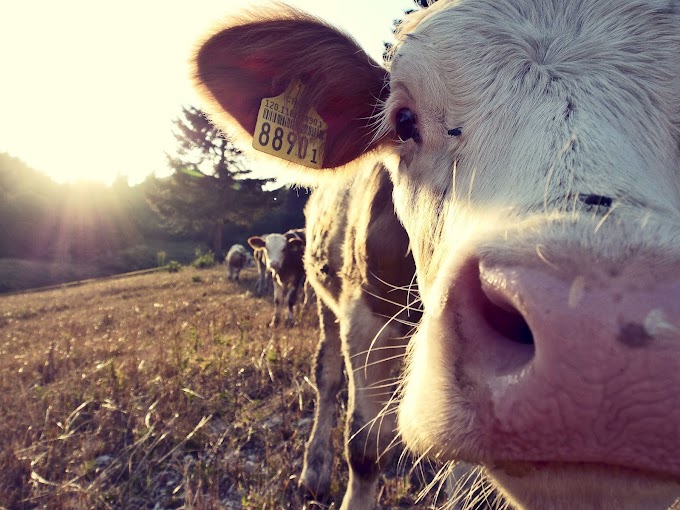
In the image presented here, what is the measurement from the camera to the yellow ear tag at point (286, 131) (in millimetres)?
2359

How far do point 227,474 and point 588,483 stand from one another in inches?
91.3

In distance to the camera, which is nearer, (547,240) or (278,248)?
(547,240)

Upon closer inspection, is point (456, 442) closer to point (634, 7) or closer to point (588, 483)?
point (588, 483)

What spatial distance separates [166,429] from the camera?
10.9 feet

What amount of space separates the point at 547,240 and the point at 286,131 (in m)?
1.72

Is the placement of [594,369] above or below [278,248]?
above

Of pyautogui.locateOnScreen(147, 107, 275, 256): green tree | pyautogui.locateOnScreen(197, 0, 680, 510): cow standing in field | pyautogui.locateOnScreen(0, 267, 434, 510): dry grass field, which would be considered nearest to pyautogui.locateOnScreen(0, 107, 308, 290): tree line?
pyautogui.locateOnScreen(147, 107, 275, 256): green tree

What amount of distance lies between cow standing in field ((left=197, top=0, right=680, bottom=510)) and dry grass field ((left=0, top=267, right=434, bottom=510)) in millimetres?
1621

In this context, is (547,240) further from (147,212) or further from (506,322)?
(147,212)

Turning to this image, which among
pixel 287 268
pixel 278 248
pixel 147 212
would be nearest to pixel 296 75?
pixel 287 268

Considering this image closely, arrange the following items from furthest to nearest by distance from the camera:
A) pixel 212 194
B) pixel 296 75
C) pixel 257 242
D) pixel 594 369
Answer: pixel 212 194
pixel 257 242
pixel 296 75
pixel 594 369

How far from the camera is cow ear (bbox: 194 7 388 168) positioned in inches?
85.1

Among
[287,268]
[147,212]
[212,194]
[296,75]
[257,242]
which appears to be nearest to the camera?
[296,75]

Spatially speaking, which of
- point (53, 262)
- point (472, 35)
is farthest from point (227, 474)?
point (53, 262)
